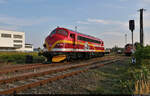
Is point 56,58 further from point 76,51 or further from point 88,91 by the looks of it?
point 88,91

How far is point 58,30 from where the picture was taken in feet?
48.2

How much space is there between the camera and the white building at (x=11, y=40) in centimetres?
7075

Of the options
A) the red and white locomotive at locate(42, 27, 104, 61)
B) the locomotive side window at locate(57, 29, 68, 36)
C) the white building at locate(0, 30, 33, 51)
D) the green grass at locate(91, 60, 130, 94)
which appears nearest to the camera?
the green grass at locate(91, 60, 130, 94)

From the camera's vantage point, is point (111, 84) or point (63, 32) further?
point (63, 32)

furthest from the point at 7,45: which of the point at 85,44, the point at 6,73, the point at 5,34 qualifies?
the point at 6,73

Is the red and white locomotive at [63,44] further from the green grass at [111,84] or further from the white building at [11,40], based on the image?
the white building at [11,40]

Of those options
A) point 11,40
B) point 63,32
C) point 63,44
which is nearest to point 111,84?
point 63,44

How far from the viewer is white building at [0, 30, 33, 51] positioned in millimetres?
70750

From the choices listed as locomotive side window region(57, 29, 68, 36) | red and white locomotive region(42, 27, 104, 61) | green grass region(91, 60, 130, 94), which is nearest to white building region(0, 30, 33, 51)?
red and white locomotive region(42, 27, 104, 61)

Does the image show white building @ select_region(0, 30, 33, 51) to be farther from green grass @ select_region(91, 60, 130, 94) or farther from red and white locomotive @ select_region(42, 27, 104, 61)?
green grass @ select_region(91, 60, 130, 94)

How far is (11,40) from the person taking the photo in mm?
74438

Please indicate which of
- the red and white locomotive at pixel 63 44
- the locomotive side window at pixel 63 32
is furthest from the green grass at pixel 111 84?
the locomotive side window at pixel 63 32

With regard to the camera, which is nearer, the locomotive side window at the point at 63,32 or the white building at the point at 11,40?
the locomotive side window at the point at 63,32

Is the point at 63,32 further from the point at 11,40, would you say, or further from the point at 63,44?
the point at 11,40
